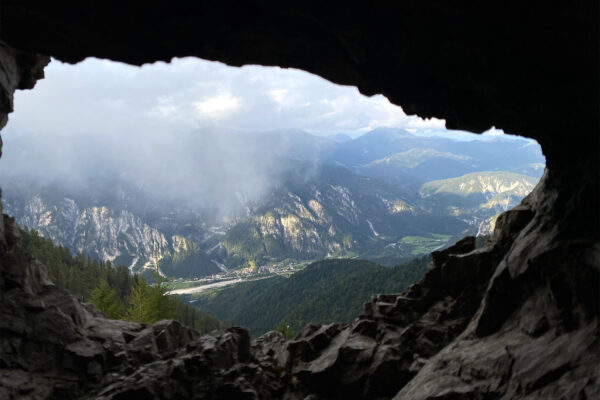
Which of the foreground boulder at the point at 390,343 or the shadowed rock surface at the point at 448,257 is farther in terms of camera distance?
the foreground boulder at the point at 390,343

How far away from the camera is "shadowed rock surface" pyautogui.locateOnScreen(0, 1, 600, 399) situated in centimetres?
1298

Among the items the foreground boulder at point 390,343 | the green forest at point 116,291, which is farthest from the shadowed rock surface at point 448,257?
the green forest at point 116,291

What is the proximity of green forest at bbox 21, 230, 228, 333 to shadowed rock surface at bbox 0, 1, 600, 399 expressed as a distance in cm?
2694

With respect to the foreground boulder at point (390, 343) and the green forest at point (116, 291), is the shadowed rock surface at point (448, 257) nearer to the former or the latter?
the foreground boulder at point (390, 343)

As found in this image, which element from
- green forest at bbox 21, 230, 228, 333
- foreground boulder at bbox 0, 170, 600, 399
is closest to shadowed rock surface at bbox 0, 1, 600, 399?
foreground boulder at bbox 0, 170, 600, 399

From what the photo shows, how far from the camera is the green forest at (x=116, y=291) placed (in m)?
63.2

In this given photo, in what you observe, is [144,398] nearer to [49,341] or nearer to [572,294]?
[49,341]

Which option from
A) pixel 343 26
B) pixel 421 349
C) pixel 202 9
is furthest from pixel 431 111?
pixel 421 349

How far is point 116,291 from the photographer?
408ft

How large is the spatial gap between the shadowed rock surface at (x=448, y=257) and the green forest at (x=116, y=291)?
2694 centimetres

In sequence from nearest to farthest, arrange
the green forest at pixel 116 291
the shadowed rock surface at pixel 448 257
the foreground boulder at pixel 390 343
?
1. the shadowed rock surface at pixel 448 257
2. the foreground boulder at pixel 390 343
3. the green forest at pixel 116 291

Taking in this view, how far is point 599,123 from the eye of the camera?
16.0m

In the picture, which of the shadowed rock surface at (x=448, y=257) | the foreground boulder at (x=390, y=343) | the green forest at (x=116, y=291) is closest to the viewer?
the shadowed rock surface at (x=448, y=257)

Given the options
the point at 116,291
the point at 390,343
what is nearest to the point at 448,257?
the point at 390,343
